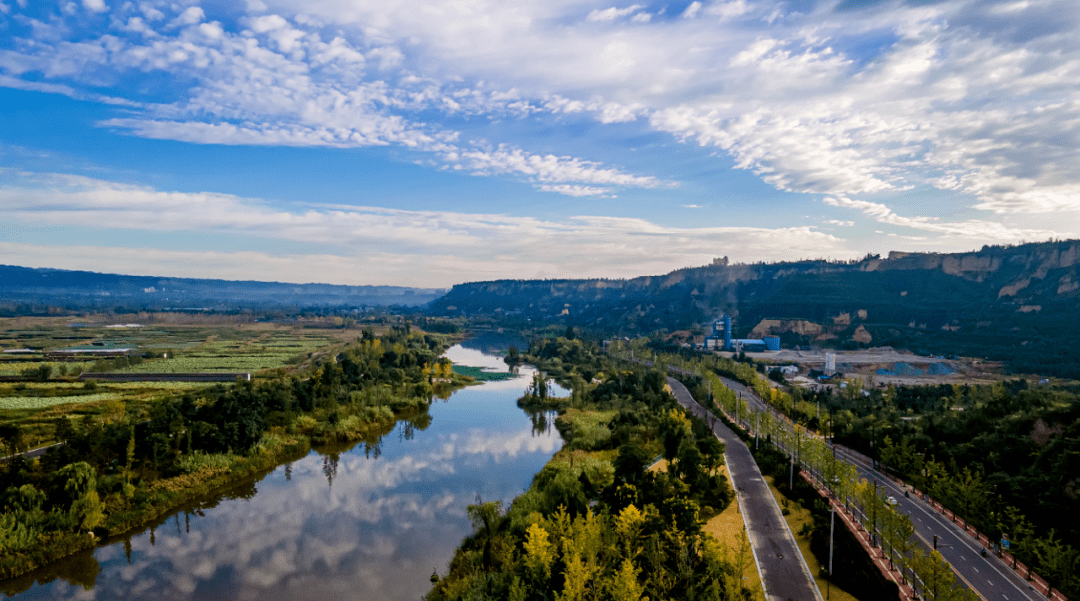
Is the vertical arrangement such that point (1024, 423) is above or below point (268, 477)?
above

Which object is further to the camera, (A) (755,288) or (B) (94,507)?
(A) (755,288)

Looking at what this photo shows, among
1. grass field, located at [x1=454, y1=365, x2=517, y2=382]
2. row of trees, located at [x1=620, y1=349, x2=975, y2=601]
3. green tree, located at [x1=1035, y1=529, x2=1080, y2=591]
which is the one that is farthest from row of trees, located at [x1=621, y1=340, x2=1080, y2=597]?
grass field, located at [x1=454, y1=365, x2=517, y2=382]

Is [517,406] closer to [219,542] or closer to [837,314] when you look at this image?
[219,542]

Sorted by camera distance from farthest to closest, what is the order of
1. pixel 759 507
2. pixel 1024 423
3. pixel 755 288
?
pixel 755 288
pixel 1024 423
pixel 759 507

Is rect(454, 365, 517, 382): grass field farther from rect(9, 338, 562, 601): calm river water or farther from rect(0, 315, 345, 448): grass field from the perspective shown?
rect(9, 338, 562, 601): calm river water

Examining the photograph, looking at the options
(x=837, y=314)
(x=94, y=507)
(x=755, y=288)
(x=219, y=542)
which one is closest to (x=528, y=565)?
(x=219, y=542)

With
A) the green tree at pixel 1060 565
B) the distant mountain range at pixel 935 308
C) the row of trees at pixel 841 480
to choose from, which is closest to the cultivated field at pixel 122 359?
the row of trees at pixel 841 480

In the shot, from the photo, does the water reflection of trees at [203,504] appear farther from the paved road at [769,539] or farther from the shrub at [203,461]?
the paved road at [769,539]
